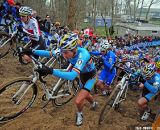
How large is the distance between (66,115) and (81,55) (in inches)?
75.5

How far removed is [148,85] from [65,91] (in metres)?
2.30

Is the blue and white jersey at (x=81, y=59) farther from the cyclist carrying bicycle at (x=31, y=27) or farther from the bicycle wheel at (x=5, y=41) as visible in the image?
the bicycle wheel at (x=5, y=41)

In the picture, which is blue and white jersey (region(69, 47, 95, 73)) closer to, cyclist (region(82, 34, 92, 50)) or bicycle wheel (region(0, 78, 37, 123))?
bicycle wheel (region(0, 78, 37, 123))

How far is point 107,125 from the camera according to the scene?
6.34m

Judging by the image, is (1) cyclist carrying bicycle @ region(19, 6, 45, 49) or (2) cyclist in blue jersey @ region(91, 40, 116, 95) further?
(2) cyclist in blue jersey @ region(91, 40, 116, 95)

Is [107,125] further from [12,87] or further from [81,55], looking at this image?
[12,87]

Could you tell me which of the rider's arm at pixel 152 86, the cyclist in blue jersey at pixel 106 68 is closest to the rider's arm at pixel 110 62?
the cyclist in blue jersey at pixel 106 68

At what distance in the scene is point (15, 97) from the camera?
5.45 meters

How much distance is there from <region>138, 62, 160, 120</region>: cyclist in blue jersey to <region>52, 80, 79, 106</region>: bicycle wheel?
1.88 metres

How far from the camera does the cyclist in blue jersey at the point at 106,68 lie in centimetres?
866

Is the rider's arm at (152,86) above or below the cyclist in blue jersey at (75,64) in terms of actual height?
below

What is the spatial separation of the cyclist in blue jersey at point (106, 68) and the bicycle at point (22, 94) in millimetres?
2192

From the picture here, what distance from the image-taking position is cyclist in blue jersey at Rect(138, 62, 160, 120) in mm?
6699

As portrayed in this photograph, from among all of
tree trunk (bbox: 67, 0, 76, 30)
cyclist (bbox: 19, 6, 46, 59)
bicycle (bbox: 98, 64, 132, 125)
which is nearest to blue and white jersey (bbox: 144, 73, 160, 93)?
bicycle (bbox: 98, 64, 132, 125)
